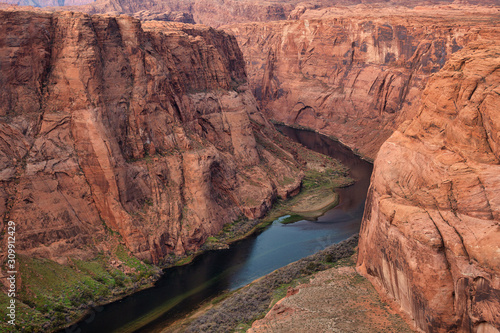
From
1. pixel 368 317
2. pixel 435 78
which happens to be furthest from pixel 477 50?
pixel 368 317

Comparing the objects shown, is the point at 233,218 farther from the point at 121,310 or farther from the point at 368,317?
the point at 368,317

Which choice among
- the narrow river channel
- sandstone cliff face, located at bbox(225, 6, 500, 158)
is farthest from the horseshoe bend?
sandstone cliff face, located at bbox(225, 6, 500, 158)

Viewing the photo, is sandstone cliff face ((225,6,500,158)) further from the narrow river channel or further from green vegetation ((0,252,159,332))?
green vegetation ((0,252,159,332))

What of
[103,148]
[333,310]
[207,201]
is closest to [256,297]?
[333,310]

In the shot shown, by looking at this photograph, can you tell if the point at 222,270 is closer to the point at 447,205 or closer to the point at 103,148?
the point at 103,148

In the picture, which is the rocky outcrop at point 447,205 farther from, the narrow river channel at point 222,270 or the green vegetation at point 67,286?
the green vegetation at point 67,286
